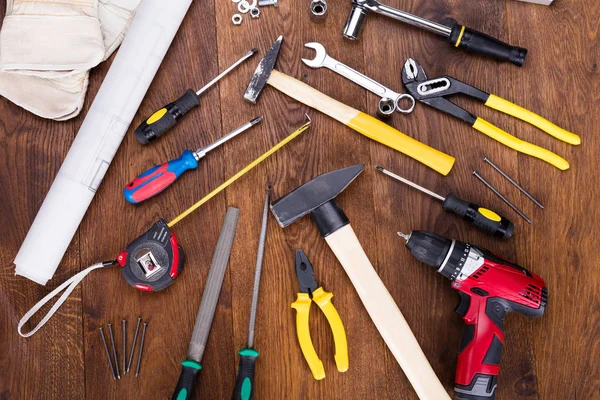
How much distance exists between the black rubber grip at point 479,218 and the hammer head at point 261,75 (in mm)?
611

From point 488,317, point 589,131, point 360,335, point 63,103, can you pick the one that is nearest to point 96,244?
point 63,103

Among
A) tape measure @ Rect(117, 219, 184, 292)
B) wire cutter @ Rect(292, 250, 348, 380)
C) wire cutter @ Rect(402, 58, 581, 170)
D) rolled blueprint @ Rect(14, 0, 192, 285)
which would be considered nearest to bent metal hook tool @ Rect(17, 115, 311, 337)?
tape measure @ Rect(117, 219, 184, 292)

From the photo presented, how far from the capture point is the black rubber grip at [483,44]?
1.53 metres

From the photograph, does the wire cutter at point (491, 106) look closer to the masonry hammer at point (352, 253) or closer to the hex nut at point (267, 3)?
the masonry hammer at point (352, 253)

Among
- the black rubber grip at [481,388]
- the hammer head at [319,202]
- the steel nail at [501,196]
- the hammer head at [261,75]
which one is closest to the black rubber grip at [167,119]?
the hammer head at [261,75]

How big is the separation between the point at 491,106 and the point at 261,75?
67cm

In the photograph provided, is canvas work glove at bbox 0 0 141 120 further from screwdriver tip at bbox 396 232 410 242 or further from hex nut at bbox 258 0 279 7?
screwdriver tip at bbox 396 232 410 242

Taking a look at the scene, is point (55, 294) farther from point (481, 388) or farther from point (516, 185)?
point (516, 185)

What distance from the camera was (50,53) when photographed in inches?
60.3

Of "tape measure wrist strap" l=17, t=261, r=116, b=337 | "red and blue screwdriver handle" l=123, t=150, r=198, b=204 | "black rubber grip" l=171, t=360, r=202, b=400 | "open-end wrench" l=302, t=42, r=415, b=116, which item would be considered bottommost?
"black rubber grip" l=171, t=360, r=202, b=400

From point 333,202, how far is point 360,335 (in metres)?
0.38

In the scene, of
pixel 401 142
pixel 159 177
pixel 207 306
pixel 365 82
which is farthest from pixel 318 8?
pixel 207 306

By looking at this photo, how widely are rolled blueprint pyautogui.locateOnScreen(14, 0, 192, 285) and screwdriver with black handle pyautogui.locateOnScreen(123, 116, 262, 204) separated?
13 centimetres

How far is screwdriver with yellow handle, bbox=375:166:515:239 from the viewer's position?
1.45 meters
